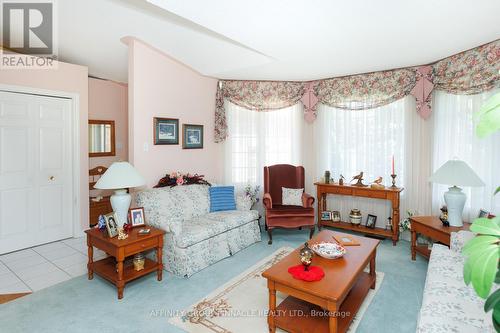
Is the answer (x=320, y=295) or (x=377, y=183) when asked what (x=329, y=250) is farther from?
(x=377, y=183)

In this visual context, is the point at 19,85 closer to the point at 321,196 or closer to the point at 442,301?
the point at 321,196

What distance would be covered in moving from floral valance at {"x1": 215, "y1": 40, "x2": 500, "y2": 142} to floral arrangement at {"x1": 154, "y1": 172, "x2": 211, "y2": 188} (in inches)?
36.1

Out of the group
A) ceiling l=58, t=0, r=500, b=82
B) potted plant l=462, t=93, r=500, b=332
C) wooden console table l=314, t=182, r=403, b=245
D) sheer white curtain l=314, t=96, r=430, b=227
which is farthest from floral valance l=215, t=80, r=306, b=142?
potted plant l=462, t=93, r=500, b=332

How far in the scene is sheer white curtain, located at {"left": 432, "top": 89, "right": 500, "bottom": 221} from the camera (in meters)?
3.23

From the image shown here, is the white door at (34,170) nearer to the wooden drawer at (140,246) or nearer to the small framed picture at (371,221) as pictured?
the wooden drawer at (140,246)

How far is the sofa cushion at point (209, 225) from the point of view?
Result: 308 cm

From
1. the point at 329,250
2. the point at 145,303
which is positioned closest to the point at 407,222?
the point at 329,250

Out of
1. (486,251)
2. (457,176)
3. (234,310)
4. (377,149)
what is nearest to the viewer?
(486,251)

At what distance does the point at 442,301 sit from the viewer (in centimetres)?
189

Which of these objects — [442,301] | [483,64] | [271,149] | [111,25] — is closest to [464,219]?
[483,64]

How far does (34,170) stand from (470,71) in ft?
18.0

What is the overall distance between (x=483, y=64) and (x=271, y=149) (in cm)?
294

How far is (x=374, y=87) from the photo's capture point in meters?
4.18

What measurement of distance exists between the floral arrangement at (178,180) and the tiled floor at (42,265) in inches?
46.3
